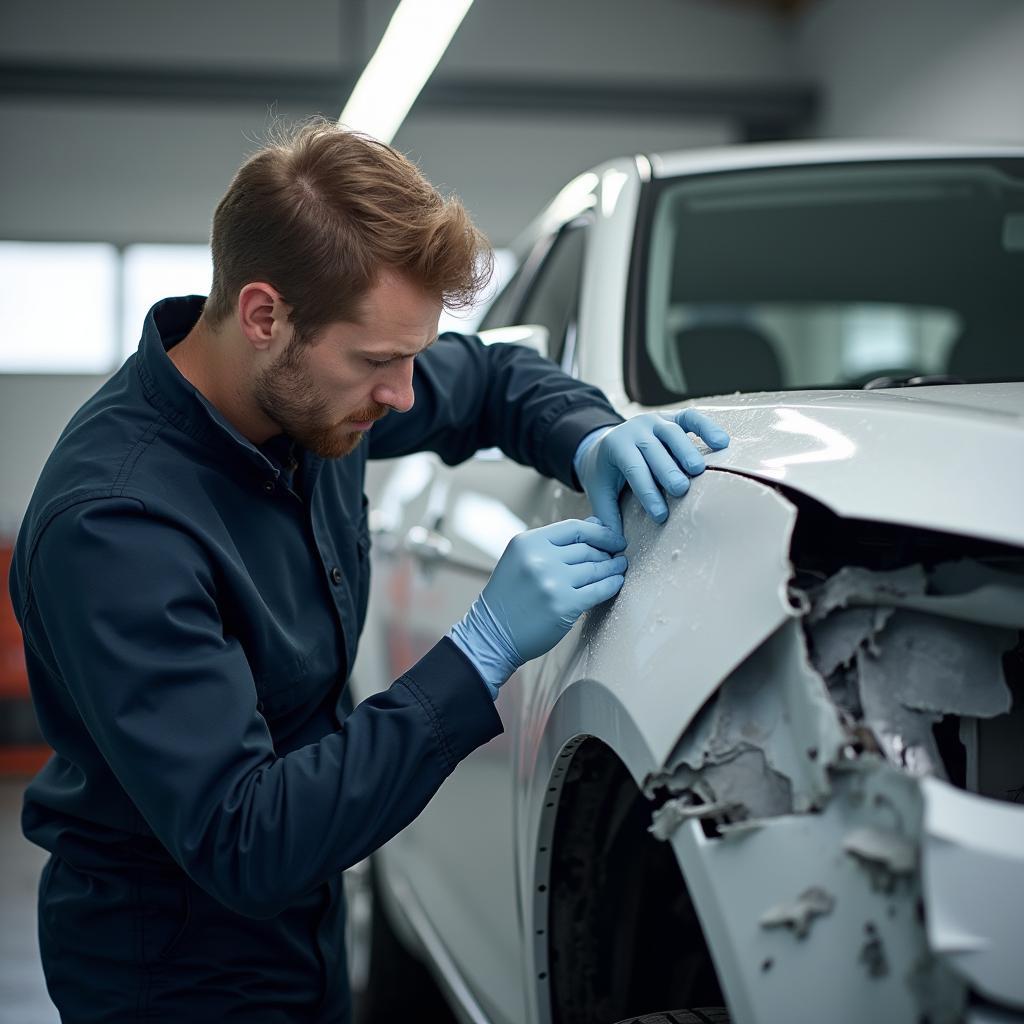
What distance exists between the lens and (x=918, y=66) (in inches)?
276

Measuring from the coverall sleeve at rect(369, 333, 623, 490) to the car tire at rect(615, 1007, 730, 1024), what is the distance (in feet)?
2.01

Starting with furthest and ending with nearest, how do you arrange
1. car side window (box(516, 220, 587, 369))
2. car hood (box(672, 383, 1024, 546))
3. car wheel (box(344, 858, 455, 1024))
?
car wheel (box(344, 858, 455, 1024)), car side window (box(516, 220, 587, 369)), car hood (box(672, 383, 1024, 546))

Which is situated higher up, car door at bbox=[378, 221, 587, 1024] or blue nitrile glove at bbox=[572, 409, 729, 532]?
blue nitrile glove at bbox=[572, 409, 729, 532]

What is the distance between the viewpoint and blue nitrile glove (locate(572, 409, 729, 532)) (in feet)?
3.60

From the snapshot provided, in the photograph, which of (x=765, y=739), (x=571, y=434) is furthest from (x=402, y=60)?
(x=765, y=739)

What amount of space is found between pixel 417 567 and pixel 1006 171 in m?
1.15

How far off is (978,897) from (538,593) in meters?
0.52

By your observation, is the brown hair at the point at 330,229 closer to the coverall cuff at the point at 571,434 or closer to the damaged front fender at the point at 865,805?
the coverall cuff at the point at 571,434

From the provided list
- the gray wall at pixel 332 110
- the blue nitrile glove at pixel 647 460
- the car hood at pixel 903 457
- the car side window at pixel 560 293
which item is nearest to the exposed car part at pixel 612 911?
the blue nitrile glove at pixel 647 460

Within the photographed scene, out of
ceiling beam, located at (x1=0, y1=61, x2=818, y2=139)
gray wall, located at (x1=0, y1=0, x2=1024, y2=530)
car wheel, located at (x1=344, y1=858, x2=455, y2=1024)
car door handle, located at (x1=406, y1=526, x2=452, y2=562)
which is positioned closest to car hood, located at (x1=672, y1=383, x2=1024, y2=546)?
car door handle, located at (x1=406, y1=526, x2=452, y2=562)

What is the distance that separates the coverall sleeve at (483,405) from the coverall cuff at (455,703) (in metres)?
0.36

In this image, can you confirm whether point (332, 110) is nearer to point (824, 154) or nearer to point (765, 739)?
point (824, 154)

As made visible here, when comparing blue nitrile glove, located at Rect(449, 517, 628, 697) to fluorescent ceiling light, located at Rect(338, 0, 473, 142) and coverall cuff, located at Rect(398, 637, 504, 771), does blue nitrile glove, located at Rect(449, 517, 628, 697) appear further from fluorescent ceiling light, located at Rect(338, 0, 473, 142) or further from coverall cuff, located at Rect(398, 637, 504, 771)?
fluorescent ceiling light, located at Rect(338, 0, 473, 142)

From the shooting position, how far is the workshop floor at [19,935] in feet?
8.92
